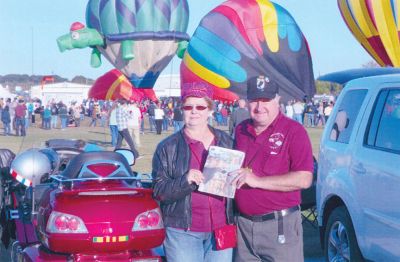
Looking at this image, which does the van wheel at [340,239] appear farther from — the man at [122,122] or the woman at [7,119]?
the woman at [7,119]

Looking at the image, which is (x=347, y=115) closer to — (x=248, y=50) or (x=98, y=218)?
(x=98, y=218)

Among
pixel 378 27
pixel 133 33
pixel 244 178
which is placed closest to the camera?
pixel 244 178

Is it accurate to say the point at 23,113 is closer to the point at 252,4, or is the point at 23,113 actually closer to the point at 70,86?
the point at 252,4

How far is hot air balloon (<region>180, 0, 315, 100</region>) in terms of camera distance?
25.0m

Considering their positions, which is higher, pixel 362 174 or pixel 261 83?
pixel 261 83

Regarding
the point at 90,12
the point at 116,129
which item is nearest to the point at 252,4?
the point at 116,129

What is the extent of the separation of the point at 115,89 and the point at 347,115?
4359cm

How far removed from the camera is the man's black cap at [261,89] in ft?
12.4

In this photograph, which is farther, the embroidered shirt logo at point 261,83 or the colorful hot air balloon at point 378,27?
the colorful hot air balloon at point 378,27

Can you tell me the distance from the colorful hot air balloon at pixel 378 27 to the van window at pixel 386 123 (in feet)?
51.6

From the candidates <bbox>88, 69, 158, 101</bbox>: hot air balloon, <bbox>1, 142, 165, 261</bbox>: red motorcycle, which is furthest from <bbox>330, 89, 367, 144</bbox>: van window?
<bbox>88, 69, 158, 101</bbox>: hot air balloon

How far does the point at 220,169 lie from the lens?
3619mm

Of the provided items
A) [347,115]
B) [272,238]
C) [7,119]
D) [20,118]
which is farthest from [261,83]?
[7,119]

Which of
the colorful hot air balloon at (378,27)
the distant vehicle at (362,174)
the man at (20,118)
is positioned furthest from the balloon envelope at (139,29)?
the distant vehicle at (362,174)
